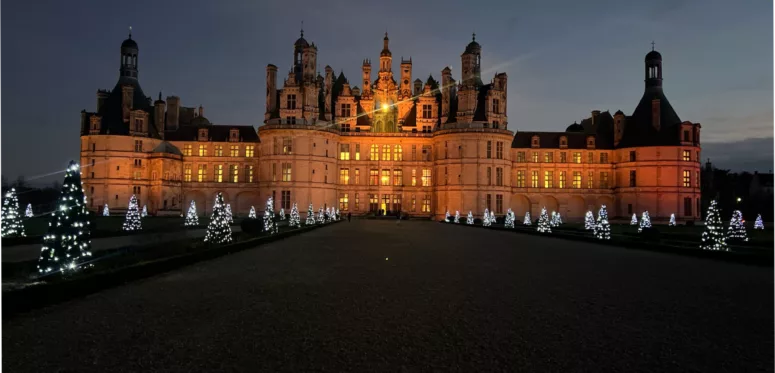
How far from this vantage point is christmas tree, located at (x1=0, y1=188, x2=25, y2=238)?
80.5 ft

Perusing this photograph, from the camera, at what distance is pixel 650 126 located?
63.8 m

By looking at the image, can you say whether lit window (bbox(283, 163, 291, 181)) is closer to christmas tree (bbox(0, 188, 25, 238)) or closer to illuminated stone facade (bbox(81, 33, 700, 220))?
illuminated stone facade (bbox(81, 33, 700, 220))

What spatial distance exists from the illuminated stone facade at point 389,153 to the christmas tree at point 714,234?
39556 mm

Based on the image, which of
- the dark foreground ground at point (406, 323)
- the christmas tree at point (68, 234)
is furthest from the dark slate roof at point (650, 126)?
the christmas tree at point (68, 234)

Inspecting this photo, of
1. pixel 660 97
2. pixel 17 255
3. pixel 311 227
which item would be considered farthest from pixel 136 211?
pixel 660 97

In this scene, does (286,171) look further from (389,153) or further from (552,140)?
(552,140)

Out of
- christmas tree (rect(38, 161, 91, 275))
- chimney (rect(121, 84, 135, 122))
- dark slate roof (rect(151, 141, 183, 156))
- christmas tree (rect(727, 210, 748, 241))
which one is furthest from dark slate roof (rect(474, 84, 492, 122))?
christmas tree (rect(38, 161, 91, 275))

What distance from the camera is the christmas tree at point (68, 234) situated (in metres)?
13.0

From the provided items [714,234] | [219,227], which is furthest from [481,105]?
[219,227]

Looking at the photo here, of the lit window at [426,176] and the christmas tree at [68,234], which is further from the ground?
the lit window at [426,176]

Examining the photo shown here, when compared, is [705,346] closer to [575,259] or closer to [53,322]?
[53,322]

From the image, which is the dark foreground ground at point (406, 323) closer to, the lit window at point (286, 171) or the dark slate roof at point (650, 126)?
the lit window at point (286, 171)

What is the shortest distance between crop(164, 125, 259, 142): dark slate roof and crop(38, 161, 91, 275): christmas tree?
55.6 meters

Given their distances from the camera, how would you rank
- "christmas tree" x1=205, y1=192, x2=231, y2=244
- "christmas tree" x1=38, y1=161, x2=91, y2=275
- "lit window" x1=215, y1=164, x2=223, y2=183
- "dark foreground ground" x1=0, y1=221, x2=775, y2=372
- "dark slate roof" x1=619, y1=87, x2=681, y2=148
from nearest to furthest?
"dark foreground ground" x1=0, y1=221, x2=775, y2=372, "christmas tree" x1=38, y1=161, x2=91, y2=275, "christmas tree" x1=205, y1=192, x2=231, y2=244, "dark slate roof" x1=619, y1=87, x2=681, y2=148, "lit window" x1=215, y1=164, x2=223, y2=183
